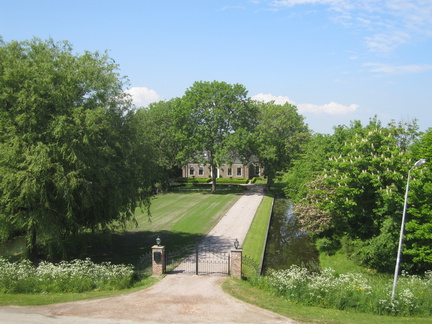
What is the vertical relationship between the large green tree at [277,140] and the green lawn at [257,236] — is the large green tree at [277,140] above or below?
above

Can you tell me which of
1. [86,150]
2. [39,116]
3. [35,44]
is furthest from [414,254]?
[35,44]

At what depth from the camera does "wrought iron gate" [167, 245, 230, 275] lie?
61.8 ft

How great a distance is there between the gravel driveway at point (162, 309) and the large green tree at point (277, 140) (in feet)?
112

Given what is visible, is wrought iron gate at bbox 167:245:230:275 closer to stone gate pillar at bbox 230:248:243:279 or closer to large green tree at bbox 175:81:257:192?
stone gate pillar at bbox 230:248:243:279

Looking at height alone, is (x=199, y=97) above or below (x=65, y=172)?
above

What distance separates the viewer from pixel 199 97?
49.7m

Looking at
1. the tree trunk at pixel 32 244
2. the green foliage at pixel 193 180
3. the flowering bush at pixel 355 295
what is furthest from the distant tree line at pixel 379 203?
the green foliage at pixel 193 180

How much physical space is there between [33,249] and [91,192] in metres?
5.37

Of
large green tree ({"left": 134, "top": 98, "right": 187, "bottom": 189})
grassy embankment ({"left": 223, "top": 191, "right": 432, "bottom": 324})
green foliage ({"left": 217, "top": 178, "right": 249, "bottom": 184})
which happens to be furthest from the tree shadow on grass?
green foliage ({"left": 217, "top": 178, "right": 249, "bottom": 184})

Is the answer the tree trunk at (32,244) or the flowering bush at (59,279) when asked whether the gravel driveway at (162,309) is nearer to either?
the flowering bush at (59,279)

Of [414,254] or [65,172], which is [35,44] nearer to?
[65,172]

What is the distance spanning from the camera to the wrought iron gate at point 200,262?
61.8ft

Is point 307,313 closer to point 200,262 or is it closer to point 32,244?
point 200,262

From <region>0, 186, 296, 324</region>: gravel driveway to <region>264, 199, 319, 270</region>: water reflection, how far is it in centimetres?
665
